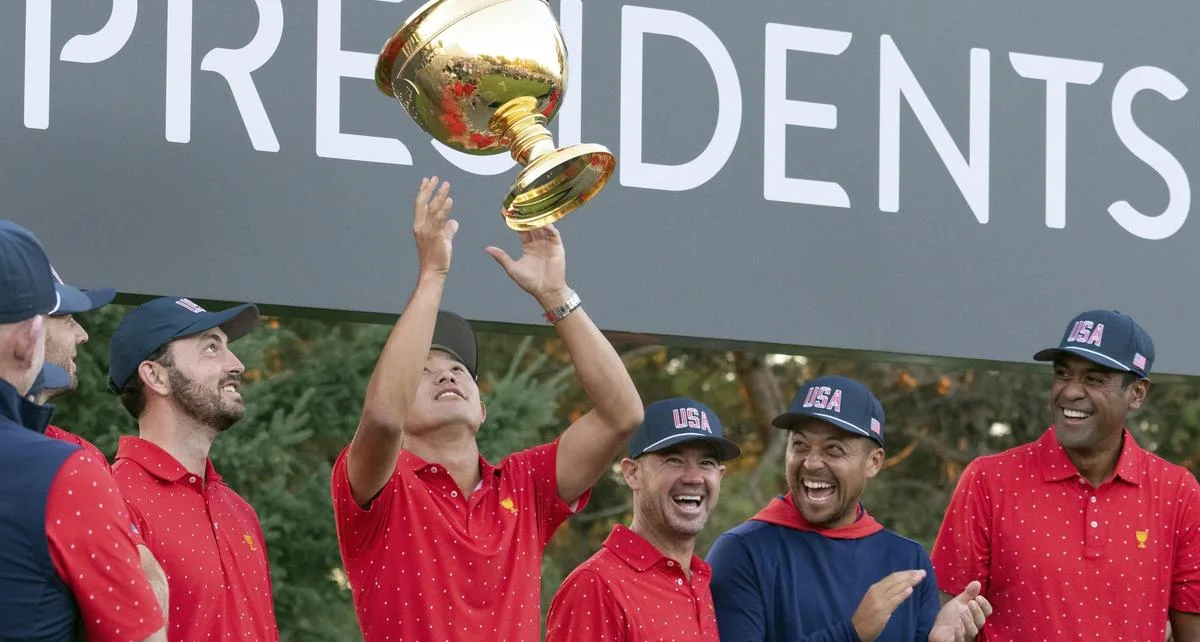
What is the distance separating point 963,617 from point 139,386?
2365 millimetres

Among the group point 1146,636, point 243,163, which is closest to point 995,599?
point 1146,636

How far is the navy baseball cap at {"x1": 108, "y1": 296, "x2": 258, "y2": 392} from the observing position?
5.16m

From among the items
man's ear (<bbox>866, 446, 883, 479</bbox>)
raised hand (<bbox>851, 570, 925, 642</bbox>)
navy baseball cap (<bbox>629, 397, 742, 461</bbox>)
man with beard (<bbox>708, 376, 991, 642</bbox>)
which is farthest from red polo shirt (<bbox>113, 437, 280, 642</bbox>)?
man's ear (<bbox>866, 446, 883, 479</bbox>)

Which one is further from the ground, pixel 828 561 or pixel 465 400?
pixel 465 400

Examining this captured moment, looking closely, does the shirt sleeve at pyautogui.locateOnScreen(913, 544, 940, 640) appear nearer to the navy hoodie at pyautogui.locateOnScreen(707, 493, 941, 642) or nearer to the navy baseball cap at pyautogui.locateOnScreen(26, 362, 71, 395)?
the navy hoodie at pyautogui.locateOnScreen(707, 493, 941, 642)

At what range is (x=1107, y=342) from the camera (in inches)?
234

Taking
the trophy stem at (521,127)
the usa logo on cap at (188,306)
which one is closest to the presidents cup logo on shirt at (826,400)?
the trophy stem at (521,127)

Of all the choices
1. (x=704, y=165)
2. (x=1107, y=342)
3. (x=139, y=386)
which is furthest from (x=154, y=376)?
(x=1107, y=342)

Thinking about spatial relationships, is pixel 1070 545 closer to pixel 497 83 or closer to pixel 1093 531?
pixel 1093 531

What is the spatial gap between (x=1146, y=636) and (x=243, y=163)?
9.92 feet

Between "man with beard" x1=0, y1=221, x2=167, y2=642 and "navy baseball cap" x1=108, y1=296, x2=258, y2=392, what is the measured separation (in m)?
1.78

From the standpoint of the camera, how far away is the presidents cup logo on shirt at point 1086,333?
5.93 m

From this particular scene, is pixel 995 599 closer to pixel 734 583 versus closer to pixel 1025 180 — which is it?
pixel 734 583

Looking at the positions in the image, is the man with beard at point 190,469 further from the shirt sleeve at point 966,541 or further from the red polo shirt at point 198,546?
the shirt sleeve at point 966,541
